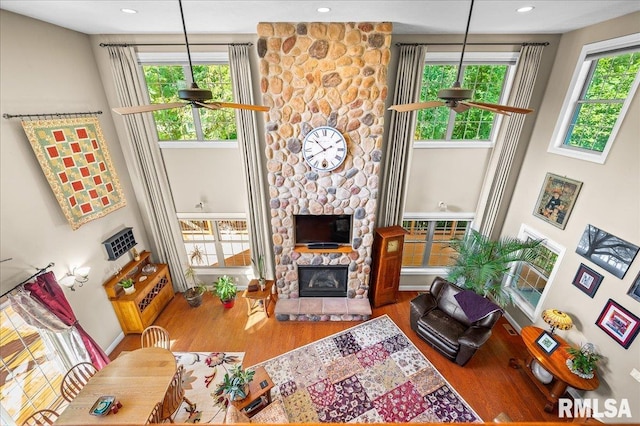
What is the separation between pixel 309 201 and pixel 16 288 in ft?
12.7

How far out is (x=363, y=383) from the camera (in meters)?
4.16

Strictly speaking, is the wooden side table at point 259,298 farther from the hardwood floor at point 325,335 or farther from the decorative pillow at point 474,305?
the decorative pillow at point 474,305

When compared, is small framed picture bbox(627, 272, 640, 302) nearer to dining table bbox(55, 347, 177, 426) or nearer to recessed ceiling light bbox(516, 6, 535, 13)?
recessed ceiling light bbox(516, 6, 535, 13)

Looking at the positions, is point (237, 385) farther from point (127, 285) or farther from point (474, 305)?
point (474, 305)

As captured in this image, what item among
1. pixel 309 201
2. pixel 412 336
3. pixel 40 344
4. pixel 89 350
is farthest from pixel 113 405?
pixel 412 336

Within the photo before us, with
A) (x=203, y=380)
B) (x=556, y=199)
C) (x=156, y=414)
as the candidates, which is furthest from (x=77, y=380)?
(x=556, y=199)

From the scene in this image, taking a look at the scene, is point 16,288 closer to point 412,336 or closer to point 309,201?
point 309,201

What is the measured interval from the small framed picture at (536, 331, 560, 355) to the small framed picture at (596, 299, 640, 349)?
22.4 inches

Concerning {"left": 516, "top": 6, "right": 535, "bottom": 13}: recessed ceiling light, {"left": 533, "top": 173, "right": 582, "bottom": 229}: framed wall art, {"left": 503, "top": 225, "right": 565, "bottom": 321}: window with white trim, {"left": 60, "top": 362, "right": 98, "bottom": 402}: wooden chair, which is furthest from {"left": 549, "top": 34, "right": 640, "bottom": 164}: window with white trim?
{"left": 60, "top": 362, "right": 98, "bottom": 402}: wooden chair

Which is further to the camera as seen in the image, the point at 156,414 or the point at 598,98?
the point at 598,98

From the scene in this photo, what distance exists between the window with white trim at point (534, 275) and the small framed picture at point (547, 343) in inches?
29.7

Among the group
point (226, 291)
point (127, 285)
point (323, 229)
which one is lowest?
point (226, 291)

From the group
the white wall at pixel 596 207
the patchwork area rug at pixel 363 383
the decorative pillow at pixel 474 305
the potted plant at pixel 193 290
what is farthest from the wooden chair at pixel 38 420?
the white wall at pixel 596 207

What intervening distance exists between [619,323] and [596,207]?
1479mm
